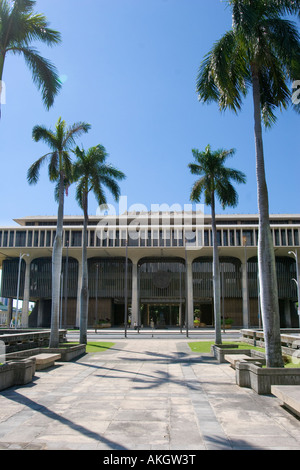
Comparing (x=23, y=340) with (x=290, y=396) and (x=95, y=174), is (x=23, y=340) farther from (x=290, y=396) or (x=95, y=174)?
(x=290, y=396)

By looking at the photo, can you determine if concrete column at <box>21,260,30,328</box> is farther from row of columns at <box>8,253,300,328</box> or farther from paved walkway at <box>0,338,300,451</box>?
paved walkway at <box>0,338,300,451</box>

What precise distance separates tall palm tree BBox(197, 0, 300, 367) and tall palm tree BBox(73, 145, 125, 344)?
37.2 ft

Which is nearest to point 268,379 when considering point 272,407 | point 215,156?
point 272,407

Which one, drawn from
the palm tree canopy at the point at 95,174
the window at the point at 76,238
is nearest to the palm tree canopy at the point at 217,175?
the palm tree canopy at the point at 95,174

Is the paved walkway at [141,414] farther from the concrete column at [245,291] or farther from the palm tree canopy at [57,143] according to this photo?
the concrete column at [245,291]

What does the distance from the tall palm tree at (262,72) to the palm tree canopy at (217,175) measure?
8.49 meters

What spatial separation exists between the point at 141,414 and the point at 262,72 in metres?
11.6

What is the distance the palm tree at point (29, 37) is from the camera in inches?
478

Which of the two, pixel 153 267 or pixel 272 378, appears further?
pixel 153 267

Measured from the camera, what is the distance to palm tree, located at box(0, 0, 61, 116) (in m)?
12.1

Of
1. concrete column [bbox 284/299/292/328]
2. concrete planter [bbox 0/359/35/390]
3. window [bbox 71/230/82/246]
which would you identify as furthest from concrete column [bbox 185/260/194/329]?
concrete planter [bbox 0/359/35/390]

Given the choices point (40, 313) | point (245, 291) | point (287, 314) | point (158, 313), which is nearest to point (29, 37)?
point (245, 291)

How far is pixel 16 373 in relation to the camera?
10883 mm

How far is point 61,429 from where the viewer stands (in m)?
6.61
